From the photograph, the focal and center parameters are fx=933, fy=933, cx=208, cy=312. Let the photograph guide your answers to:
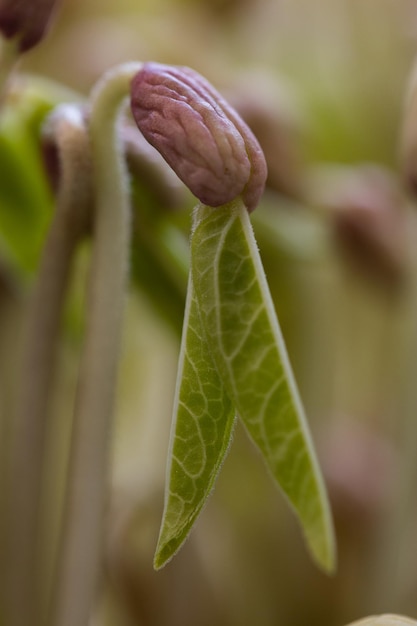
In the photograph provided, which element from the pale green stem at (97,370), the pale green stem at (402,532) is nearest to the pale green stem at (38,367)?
the pale green stem at (97,370)

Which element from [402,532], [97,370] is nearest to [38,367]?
[97,370]

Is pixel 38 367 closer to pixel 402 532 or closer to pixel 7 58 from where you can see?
pixel 7 58

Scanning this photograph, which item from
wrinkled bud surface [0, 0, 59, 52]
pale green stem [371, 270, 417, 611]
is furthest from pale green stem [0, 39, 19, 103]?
pale green stem [371, 270, 417, 611]

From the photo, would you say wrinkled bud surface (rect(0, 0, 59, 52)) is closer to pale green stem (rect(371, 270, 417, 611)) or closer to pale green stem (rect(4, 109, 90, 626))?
pale green stem (rect(4, 109, 90, 626))

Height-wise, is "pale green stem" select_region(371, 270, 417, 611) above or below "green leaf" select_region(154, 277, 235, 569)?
below

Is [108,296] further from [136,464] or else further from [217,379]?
[136,464]

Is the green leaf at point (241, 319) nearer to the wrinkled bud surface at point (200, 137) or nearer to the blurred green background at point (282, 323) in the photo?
the wrinkled bud surface at point (200, 137)
